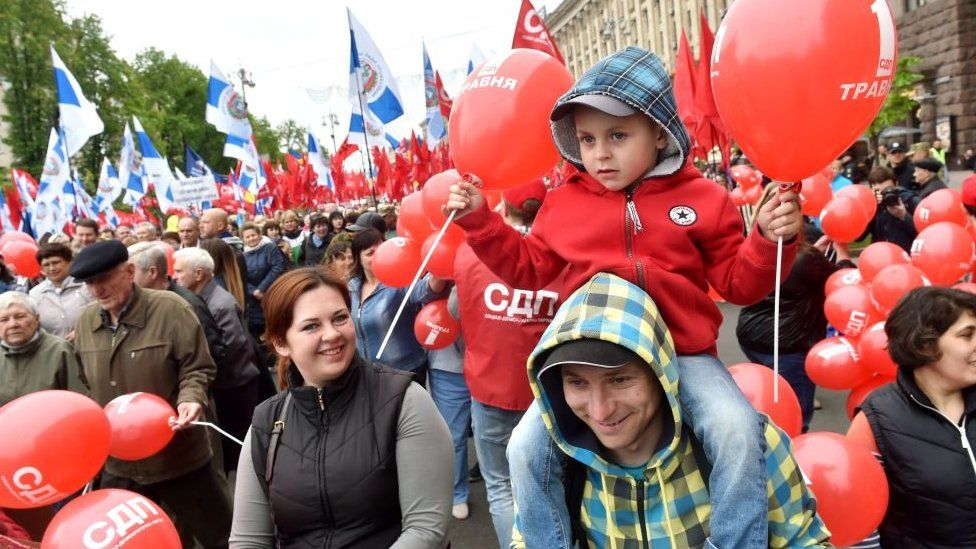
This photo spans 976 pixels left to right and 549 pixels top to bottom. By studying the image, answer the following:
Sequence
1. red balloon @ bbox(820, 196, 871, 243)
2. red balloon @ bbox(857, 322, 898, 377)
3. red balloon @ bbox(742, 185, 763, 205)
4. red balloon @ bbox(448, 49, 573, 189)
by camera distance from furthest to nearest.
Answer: red balloon @ bbox(742, 185, 763, 205) → red balloon @ bbox(820, 196, 871, 243) → red balloon @ bbox(857, 322, 898, 377) → red balloon @ bbox(448, 49, 573, 189)

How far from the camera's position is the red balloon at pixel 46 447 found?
2338 mm

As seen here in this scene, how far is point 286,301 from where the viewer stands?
7.10 feet

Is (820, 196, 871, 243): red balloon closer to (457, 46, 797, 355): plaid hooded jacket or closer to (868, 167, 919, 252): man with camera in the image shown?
(868, 167, 919, 252): man with camera

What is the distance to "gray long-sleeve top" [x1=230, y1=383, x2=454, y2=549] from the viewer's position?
2002 mm

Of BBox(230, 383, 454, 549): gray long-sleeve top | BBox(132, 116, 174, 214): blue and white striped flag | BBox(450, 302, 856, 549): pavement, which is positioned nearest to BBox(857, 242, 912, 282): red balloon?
BBox(450, 302, 856, 549): pavement

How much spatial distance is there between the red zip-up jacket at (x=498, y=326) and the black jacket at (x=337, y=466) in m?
1.08

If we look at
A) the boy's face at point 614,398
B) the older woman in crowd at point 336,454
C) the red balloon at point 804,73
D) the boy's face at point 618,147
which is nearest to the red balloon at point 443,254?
the older woman in crowd at point 336,454

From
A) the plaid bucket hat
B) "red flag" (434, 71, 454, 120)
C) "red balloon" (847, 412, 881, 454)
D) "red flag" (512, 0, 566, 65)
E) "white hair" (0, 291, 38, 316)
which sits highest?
"red flag" (512, 0, 566, 65)

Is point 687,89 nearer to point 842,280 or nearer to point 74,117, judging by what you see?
point 842,280

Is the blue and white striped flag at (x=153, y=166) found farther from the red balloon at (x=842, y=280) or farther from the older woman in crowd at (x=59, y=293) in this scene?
the red balloon at (x=842, y=280)

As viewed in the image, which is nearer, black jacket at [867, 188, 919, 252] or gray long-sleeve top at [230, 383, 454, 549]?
gray long-sleeve top at [230, 383, 454, 549]

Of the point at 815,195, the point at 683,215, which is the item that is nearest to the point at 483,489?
the point at 683,215

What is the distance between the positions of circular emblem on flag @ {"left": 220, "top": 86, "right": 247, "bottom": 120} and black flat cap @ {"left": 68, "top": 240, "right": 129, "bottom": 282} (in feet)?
38.7

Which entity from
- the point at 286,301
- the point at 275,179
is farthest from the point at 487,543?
the point at 275,179
